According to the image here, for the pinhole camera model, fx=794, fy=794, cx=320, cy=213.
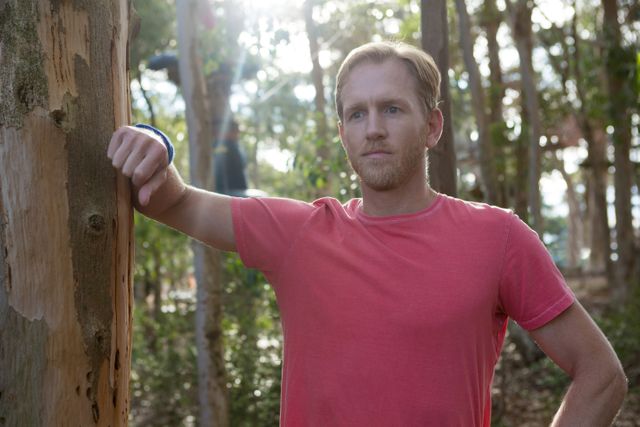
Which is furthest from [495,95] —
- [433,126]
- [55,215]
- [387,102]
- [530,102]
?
→ [55,215]

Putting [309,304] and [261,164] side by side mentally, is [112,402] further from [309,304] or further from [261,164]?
[261,164]

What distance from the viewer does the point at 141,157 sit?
Answer: 6.17ft

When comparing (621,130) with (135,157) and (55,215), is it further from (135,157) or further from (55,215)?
(55,215)

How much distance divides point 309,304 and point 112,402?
1.87ft

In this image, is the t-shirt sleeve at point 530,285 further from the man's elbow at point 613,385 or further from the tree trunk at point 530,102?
the tree trunk at point 530,102

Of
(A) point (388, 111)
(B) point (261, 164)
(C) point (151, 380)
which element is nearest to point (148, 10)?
(C) point (151, 380)

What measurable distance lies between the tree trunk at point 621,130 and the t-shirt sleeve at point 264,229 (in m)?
8.56

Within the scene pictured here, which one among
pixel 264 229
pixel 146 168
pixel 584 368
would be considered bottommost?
pixel 584 368

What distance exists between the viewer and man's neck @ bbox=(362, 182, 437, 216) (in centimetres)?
228

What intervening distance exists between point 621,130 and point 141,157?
9.17 meters

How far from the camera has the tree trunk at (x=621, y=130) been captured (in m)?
9.85

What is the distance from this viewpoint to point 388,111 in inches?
90.4

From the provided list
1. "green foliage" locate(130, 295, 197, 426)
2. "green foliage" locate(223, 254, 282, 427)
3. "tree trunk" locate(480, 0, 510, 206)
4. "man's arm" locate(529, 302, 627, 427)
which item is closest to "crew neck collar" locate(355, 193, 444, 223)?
"man's arm" locate(529, 302, 627, 427)

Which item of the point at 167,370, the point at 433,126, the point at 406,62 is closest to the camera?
the point at 406,62
